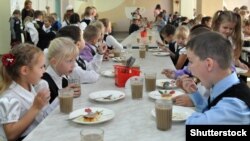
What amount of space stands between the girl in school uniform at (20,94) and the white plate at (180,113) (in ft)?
2.12

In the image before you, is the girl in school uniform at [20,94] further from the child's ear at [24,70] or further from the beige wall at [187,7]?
the beige wall at [187,7]

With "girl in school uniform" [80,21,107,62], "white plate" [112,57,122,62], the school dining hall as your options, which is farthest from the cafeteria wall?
the school dining hall

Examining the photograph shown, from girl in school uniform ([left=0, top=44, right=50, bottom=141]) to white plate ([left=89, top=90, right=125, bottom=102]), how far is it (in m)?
0.32

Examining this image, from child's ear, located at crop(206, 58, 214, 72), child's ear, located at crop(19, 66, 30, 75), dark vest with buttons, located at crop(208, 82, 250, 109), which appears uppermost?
child's ear, located at crop(206, 58, 214, 72)

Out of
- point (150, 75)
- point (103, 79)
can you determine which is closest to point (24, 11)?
point (103, 79)

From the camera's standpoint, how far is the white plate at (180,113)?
1578 mm

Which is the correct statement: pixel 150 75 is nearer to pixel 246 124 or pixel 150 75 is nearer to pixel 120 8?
pixel 246 124

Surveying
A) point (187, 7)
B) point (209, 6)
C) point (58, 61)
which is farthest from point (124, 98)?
point (187, 7)

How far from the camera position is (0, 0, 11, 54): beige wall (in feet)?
27.6

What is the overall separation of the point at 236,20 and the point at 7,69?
2247mm

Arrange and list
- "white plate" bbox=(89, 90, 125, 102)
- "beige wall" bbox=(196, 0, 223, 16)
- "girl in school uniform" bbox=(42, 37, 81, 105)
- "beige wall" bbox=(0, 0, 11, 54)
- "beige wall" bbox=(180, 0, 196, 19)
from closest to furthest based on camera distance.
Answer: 1. "white plate" bbox=(89, 90, 125, 102)
2. "girl in school uniform" bbox=(42, 37, 81, 105)
3. "beige wall" bbox=(0, 0, 11, 54)
4. "beige wall" bbox=(196, 0, 223, 16)
5. "beige wall" bbox=(180, 0, 196, 19)

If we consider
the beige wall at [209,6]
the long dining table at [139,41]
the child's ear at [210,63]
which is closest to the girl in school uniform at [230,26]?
the child's ear at [210,63]

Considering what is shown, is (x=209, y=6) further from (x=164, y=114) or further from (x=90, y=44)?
(x=164, y=114)

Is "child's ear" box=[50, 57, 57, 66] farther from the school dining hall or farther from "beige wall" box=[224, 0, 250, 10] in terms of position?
"beige wall" box=[224, 0, 250, 10]
